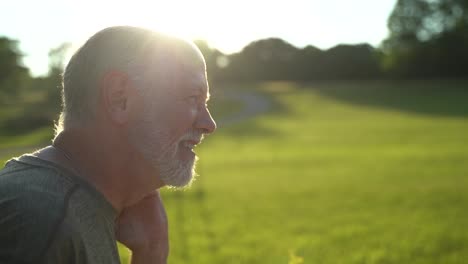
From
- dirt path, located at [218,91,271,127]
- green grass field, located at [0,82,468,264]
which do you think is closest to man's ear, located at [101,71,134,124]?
green grass field, located at [0,82,468,264]

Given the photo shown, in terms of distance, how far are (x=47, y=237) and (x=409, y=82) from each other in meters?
71.7

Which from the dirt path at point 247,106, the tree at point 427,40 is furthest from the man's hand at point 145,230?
the tree at point 427,40

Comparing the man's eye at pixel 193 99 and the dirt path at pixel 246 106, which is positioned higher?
the man's eye at pixel 193 99

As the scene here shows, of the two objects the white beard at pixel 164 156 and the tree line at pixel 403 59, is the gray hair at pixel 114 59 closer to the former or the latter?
the white beard at pixel 164 156

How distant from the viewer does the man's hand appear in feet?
5.03

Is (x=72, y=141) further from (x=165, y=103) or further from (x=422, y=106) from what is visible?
(x=422, y=106)

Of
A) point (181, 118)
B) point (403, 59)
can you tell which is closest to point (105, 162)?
point (181, 118)

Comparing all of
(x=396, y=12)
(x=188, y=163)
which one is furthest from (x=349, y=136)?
(x=396, y=12)

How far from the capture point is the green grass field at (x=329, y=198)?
26.0ft

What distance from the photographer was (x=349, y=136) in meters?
33.3

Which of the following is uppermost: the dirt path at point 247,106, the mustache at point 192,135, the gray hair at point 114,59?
the gray hair at point 114,59

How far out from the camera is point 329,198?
13492 millimetres

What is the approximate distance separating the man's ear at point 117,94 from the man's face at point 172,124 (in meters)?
0.04

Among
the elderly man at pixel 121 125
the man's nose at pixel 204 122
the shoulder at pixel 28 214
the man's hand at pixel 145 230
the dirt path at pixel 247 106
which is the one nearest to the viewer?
the shoulder at pixel 28 214
